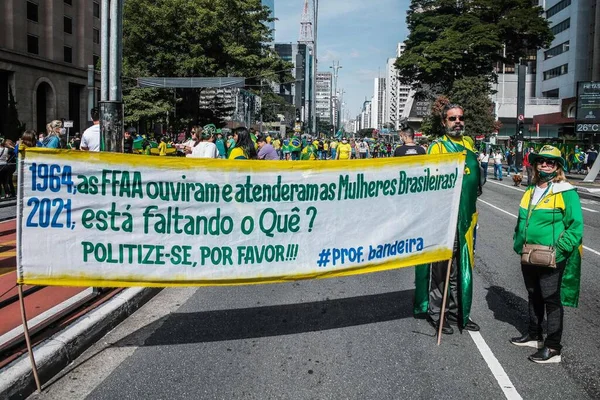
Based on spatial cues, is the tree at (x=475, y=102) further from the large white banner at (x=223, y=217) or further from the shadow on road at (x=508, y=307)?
the large white banner at (x=223, y=217)

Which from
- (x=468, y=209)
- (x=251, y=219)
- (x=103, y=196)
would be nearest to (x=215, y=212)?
(x=251, y=219)

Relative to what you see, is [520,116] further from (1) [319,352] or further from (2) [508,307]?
(1) [319,352]

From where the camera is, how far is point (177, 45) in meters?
38.9

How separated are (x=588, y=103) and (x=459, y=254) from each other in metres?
30.4

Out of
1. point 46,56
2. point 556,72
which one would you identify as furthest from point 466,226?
point 556,72

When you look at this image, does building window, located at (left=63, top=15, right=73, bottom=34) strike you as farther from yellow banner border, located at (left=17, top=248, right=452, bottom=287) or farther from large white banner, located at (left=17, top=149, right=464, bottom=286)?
yellow banner border, located at (left=17, top=248, right=452, bottom=287)

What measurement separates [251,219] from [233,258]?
34 centimetres

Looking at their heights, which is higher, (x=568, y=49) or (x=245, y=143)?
(x=568, y=49)

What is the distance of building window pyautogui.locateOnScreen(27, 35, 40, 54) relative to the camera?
4394 centimetres

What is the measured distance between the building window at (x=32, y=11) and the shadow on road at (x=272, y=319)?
4467 centimetres

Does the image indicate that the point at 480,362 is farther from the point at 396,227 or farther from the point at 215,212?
the point at 215,212

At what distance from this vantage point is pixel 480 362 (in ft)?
15.2

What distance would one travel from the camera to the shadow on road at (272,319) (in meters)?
5.24

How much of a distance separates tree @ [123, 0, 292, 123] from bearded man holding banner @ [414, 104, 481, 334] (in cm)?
3436
